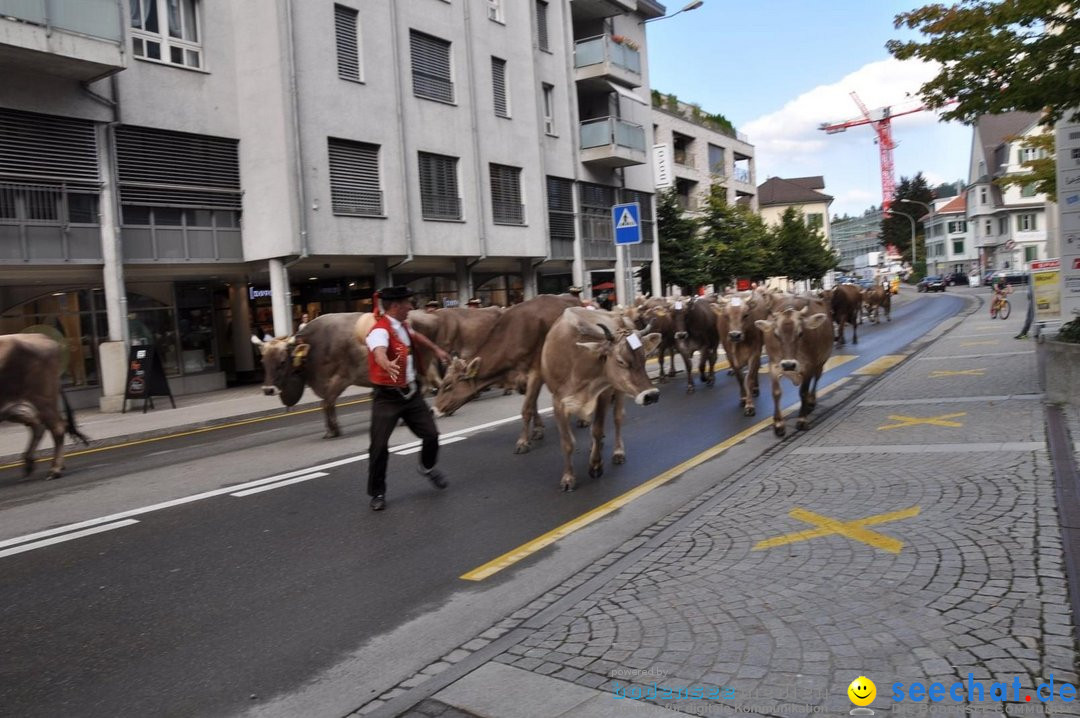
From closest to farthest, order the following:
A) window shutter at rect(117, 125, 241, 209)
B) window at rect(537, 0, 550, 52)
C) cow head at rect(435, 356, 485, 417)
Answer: cow head at rect(435, 356, 485, 417) → window shutter at rect(117, 125, 241, 209) → window at rect(537, 0, 550, 52)

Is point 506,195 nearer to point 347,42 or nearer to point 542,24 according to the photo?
point 347,42

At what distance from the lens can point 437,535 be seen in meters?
6.56

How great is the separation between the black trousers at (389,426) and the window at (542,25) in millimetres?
25618

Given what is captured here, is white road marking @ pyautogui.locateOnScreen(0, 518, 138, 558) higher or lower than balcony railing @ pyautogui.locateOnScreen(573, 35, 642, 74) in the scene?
lower

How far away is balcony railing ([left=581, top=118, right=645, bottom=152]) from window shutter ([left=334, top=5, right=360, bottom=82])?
11.9 metres

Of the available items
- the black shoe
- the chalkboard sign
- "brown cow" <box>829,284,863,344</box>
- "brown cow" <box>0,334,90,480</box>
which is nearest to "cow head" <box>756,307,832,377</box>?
the black shoe

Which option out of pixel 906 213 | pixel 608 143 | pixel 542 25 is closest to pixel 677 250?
pixel 608 143

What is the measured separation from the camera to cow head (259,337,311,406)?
37.6 feet

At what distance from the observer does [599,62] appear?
31.9m

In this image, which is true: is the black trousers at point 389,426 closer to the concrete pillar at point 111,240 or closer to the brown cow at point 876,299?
the concrete pillar at point 111,240

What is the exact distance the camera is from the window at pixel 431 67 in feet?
79.7

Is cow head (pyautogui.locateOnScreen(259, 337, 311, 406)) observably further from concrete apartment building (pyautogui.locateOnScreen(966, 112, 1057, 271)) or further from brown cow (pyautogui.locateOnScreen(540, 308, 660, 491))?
concrete apartment building (pyautogui.locateOnScreen(966, 112, 1057, 271))

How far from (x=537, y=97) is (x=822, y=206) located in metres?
76.9

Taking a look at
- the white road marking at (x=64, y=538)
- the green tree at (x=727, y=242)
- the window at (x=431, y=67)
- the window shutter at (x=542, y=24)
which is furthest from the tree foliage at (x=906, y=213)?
the white road marking at (x=64, y=538)
